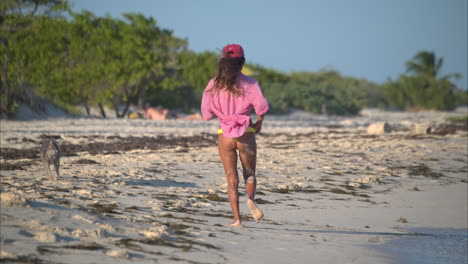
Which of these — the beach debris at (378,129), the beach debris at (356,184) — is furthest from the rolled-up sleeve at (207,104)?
the beach debris at (378,129)

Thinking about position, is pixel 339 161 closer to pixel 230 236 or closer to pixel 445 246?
pixel 445 246

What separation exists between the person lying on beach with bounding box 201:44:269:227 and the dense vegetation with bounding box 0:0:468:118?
9.39 meters

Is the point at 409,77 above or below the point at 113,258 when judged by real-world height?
above

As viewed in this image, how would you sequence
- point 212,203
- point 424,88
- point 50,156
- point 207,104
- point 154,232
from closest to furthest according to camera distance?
point 154,232 → point 207,104 → point 212,203 → point 50,156 → point 424,88

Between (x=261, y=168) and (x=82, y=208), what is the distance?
4169 millimetres

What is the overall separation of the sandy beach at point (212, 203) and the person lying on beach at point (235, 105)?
66 centimetres

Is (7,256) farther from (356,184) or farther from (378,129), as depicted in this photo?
(378,129)

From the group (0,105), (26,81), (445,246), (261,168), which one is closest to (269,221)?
(445,246)

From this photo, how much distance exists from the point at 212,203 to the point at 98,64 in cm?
1826

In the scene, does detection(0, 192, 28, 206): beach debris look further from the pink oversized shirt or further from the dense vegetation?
the dense vegetation

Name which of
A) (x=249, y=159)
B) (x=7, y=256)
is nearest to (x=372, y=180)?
(x=249, y=159)

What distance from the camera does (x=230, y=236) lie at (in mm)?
4219

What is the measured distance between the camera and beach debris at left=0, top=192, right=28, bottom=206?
156 inches

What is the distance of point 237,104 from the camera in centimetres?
445
